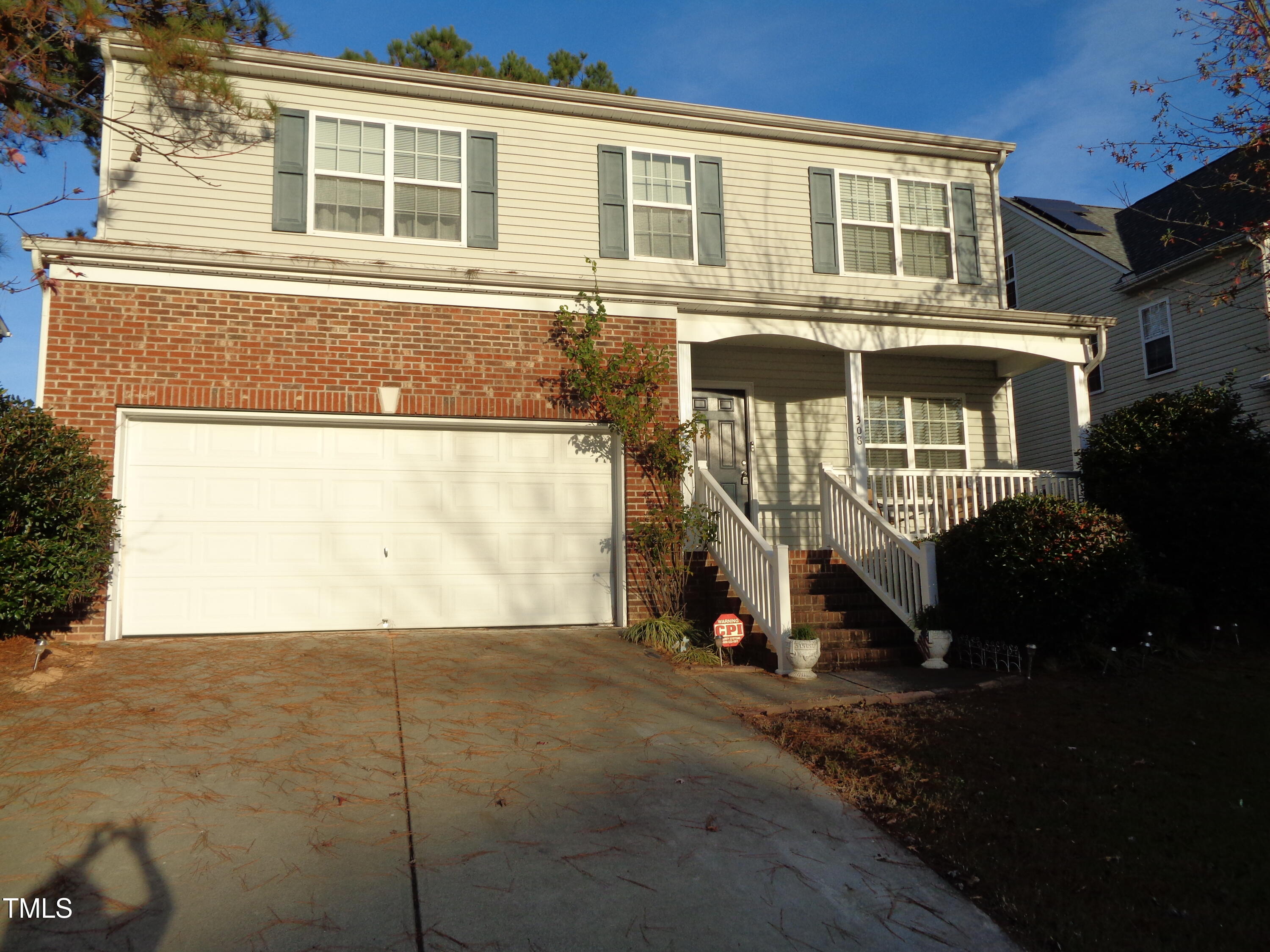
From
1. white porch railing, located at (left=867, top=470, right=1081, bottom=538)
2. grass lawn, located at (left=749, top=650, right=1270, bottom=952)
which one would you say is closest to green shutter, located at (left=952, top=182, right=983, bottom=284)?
white porch railing, located at (left=867, top=470, right=1081, bottom=538)

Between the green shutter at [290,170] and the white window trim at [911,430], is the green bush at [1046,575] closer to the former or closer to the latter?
the white window trim at [911,430]

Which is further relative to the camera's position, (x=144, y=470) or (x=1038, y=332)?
(x=1038, y=332)

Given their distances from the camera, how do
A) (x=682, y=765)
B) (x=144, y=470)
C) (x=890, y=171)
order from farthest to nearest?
1. (x=890, y=171)
2. (x=144, y=470)
3. (x=682, y=765)

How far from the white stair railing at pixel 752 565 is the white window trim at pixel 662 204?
305 centimetres

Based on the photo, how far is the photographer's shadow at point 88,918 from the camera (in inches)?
119

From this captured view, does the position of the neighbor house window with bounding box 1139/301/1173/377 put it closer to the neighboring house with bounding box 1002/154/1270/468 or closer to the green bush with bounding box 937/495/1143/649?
the neighboring house with bounding box 1002/154/1270/468

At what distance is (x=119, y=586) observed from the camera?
7910 mm

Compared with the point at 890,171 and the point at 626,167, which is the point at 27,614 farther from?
the point at 890,171

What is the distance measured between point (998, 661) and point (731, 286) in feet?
18.6

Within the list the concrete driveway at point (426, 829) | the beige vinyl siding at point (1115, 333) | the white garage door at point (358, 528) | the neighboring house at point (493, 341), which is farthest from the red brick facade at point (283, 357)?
the beige vinyl siding at point (1115, 333)

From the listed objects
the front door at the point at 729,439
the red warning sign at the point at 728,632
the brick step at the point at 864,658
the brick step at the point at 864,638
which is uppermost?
the front door at the point at 729,439

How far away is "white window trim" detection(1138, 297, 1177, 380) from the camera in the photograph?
15.7 metres

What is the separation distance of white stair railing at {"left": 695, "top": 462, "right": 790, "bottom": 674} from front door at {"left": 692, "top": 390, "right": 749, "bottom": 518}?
2034 mm

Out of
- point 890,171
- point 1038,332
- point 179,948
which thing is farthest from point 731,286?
point 179,948
